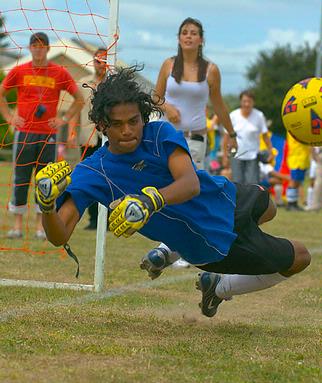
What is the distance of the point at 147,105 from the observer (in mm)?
4730

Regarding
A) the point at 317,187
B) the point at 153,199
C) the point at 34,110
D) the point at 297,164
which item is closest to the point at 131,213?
the point at 153,199

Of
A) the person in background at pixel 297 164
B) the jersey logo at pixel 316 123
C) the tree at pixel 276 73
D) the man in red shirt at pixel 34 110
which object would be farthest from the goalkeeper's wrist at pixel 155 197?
the tree at pixel 276 73

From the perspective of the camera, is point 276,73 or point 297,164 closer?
point 297,164

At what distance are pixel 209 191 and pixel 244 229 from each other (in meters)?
0.30

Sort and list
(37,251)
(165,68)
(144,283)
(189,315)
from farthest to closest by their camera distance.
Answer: (37,251) < (165,68) < (144,283) < (189,315)

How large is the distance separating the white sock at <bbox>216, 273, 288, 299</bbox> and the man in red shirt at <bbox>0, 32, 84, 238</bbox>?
12.7 feet

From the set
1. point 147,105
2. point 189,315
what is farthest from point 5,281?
point 147,105

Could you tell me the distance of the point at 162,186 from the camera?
190 inches

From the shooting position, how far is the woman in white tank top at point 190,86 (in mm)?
8250

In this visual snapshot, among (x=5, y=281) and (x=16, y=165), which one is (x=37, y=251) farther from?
(x=5, y=281)

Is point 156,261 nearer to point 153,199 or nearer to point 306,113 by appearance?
point 153,199

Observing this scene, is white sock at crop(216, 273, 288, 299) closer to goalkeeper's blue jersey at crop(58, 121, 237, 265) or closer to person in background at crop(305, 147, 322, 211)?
goalkeeper's blue jersey at crop(58, 121, 237, 265)

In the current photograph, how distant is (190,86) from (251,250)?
3.46 meters

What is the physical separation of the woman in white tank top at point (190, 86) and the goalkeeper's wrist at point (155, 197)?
3905 millimetres
